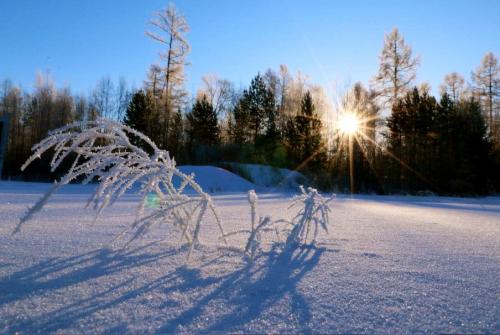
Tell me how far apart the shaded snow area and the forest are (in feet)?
31.7

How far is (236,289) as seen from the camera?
32.0 inches

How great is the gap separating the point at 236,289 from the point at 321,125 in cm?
1976

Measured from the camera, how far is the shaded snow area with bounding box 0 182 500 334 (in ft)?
2.06

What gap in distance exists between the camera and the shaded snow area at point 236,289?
0.63m

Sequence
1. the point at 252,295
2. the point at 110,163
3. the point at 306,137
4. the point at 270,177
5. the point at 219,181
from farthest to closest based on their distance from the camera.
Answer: the point at 306,137 → the point at 270,177 → the point at 219,181 → the point at 110,163 → the point at 252,295

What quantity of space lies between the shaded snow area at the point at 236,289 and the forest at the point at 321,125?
966cm

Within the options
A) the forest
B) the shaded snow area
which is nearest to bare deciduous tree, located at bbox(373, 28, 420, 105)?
the forest

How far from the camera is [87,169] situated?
91 cm

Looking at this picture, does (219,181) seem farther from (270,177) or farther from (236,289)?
(236,289)

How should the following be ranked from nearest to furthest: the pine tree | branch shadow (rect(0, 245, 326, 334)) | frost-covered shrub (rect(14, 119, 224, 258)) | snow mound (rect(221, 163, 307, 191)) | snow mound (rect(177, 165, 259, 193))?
branch shadow (rect(0, 245, 326, 334)), frost-covered shrub (rect(14, 119, 224, 258)), snow mound (rect(177, 165, 259, 193)), snow mound (rect(221, 163, 307, 191)), the pine tree

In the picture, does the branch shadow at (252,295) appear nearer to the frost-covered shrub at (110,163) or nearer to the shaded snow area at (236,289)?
the shaded snow area at (236,289)

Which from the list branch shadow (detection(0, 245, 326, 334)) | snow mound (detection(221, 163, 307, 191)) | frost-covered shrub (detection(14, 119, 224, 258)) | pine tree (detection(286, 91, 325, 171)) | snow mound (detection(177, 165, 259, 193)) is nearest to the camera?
branch shadow (detection(0, 245, 326, 334))

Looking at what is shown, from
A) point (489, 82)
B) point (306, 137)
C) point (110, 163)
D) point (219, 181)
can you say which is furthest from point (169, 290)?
point (489, 82)

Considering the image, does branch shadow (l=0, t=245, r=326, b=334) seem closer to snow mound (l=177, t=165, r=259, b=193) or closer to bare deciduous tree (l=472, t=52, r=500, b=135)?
snow mound (l=177, t=165, r=259, b=193)
